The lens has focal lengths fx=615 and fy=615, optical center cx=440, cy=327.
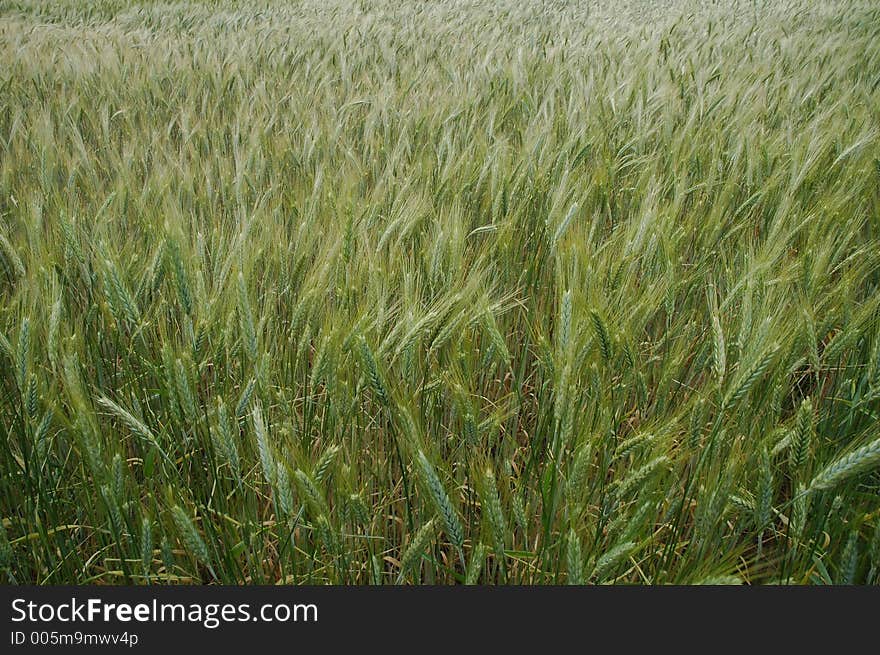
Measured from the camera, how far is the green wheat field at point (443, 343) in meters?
0.57

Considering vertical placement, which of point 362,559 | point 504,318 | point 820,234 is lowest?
point 362,559

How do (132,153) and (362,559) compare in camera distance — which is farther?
(132,153)

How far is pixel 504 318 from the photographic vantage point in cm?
87

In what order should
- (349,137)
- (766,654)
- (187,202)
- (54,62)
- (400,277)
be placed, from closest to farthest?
1. (766,654)
2. (400,277)
3. (187,202)
4. (349,137)
5. (54,62)

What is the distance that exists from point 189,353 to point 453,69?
61.0 inches

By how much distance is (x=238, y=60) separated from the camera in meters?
1.96

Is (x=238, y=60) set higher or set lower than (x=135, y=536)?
higher

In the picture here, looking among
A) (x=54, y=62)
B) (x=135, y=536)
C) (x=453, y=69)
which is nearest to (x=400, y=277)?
(x=135, y=536)

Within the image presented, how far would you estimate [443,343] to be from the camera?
0.71m

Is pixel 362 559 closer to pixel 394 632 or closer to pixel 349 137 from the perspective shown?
pixel 394 632

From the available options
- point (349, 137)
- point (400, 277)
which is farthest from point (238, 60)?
point (400, 277)

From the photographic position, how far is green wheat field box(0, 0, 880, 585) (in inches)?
22.4

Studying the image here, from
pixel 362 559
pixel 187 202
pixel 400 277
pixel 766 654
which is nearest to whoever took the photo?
pixel 766 654

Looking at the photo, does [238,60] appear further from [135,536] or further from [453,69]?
[135,536]
